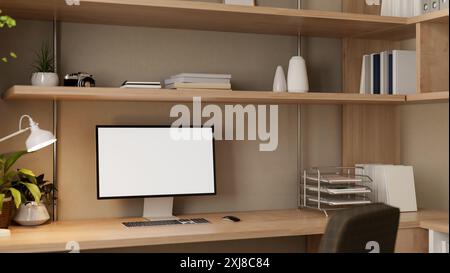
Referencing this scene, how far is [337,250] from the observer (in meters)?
1.52

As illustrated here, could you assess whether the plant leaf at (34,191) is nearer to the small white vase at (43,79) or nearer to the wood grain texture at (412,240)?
the small white vase at (43,79)

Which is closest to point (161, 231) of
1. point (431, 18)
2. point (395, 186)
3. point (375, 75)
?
point (395, 186)

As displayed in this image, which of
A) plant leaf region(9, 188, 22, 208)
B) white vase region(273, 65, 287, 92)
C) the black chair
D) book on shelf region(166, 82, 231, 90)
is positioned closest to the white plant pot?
plant leaf region(9, 188, 22, 208)

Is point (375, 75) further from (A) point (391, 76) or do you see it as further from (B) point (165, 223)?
(B) point (165, 223)

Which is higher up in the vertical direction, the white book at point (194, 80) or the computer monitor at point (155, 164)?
the white book at point (194, 80)

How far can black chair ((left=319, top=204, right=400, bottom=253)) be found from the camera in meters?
1.52

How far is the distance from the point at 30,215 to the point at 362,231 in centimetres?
151

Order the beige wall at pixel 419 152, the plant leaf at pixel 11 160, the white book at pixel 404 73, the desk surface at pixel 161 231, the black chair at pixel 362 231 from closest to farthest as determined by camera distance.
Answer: the black chair at pixel 362 231
the desk surface at pixel 161 231
the plant leaf at pixel 11 160
the beige wall at pixel 419 152
the white book at pixel 404 73

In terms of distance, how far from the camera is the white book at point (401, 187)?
9.95ft

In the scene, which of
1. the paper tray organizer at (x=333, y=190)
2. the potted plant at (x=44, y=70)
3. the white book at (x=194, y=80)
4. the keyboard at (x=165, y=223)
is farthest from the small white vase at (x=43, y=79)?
the paper tray organizer at (x=333, y=190)

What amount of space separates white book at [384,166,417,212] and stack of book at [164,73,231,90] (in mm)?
920

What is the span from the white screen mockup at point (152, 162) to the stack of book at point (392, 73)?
2.82 feet
